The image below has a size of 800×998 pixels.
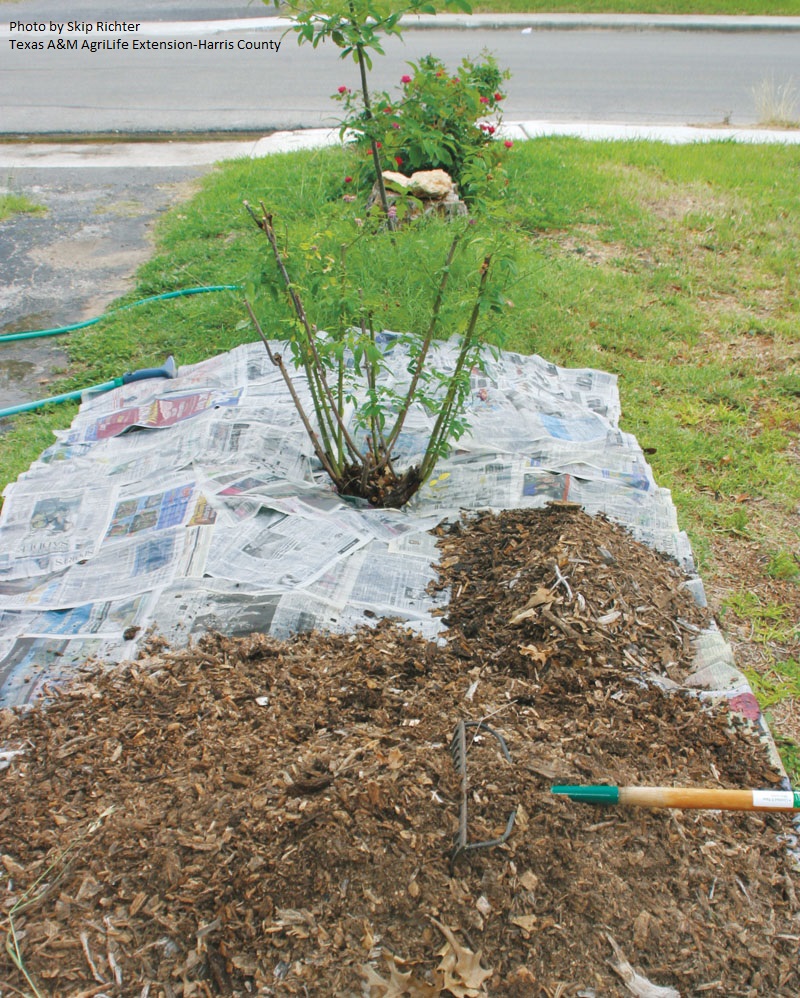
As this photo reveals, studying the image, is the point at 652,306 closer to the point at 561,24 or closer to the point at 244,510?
the point at 244,510

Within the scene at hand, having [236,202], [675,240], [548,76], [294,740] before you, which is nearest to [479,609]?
[294,740]

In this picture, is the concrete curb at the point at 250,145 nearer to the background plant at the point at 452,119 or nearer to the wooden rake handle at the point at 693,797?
the background plant at the point at 452,119

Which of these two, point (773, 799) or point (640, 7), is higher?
point (640, 7)

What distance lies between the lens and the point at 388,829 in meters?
1.79

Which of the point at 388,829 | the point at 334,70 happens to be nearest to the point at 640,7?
the point at 334,70

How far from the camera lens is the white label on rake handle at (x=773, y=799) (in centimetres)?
167

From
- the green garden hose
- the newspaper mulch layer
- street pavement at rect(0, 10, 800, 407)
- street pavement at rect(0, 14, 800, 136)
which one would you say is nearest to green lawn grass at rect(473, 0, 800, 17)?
street pavement at rect(0, 14, 800, 136)

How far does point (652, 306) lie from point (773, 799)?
153 inches

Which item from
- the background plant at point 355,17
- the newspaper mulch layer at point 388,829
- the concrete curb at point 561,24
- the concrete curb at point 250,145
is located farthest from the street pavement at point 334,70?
the newspaper mulch layer at point 388,829

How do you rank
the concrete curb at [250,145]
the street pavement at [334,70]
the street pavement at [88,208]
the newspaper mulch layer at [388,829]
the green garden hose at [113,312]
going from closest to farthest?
the newspaper mulch layer at [388,829], the green garden hose at [113,312], the street pavement at [88,208], the concrete curb at [250,145], the street pavement at [334,70]

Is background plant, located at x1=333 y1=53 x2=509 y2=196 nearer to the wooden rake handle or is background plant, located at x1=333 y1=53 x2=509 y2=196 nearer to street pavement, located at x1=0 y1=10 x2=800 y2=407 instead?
street pavement, located at x1=0 y1=10 x2=800 y2=407

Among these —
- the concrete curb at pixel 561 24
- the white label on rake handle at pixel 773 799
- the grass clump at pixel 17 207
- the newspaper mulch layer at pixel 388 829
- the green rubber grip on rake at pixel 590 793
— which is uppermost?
the concrete curb at pixel 561 24

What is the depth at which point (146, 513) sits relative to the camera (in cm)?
307

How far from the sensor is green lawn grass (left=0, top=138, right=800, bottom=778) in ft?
10.9
